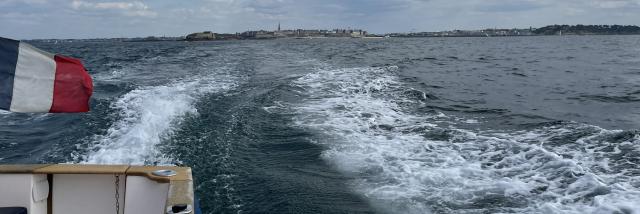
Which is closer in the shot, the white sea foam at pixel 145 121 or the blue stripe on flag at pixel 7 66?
the blue stripe on flag at pixel 7 66

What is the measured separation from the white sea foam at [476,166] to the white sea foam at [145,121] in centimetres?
336

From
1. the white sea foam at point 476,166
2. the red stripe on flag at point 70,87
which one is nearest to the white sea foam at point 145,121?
the white sea foam at point 476,166

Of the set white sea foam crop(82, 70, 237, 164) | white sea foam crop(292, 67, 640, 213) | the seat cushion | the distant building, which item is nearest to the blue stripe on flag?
the seat cushion

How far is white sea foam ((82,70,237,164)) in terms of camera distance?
30.6 feet

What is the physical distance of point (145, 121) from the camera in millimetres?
11891

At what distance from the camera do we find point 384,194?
7.34m

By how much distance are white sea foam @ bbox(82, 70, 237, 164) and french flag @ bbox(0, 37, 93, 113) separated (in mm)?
4761

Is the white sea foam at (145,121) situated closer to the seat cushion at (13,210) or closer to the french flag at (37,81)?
the seat cushion at (13,210)

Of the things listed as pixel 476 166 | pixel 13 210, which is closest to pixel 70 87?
pixel 13 210

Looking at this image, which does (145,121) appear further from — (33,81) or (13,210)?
(33,81)

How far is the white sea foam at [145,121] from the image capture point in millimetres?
9312

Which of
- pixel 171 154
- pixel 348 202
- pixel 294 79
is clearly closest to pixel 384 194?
pixel 348 202

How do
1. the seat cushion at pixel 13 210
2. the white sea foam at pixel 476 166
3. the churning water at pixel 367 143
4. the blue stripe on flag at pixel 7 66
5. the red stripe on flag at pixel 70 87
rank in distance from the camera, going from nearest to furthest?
the blue stripe on flag at pixel 7 66, the red stripe on flag at pixel 70 87, the seat cushion at pixel 13 210, the white sea foam at pixel 476 166, the churning water at pixel 367 143

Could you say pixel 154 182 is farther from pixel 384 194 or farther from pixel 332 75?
pixel 332 75
